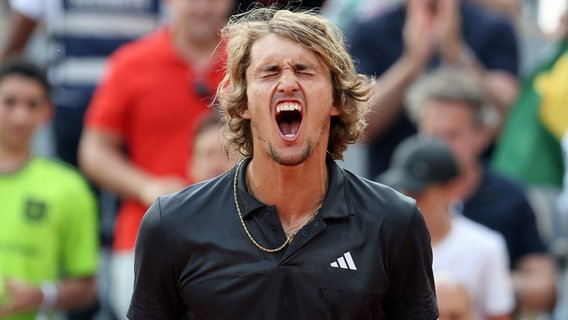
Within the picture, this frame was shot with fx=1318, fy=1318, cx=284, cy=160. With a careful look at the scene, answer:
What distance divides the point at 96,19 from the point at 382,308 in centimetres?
469

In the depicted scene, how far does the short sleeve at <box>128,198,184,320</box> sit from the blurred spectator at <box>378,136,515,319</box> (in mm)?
2847

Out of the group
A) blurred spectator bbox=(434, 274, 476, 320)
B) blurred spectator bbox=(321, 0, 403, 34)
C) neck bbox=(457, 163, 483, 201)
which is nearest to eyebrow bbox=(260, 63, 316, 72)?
blurred spectator bbox=(434, 274, 476, 320)

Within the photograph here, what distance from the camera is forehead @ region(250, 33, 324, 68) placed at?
144 inches

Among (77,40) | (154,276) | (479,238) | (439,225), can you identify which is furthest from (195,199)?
Result: (77,40)

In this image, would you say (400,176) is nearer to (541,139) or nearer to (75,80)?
(541,139)

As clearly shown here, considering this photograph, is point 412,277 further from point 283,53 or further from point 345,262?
point 283,53

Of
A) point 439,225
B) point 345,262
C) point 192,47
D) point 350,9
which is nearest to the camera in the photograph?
point 345,262

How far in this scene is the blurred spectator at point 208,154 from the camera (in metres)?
6.54

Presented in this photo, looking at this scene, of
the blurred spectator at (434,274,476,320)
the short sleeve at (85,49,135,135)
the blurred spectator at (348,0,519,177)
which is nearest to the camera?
the blurred spectator at (434,274,476,320)

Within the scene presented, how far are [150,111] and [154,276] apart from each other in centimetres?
362

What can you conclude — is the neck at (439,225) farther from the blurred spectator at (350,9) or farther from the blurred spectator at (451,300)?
the blurred spectator at (350,9)

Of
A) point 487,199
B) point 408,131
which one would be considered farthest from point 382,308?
point 408,131

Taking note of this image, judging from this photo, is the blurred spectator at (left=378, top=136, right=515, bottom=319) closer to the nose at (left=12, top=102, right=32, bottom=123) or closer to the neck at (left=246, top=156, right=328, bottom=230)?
the nose at (left=12, top=102, right=32, bottom=123)

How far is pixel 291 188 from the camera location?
3746mm
